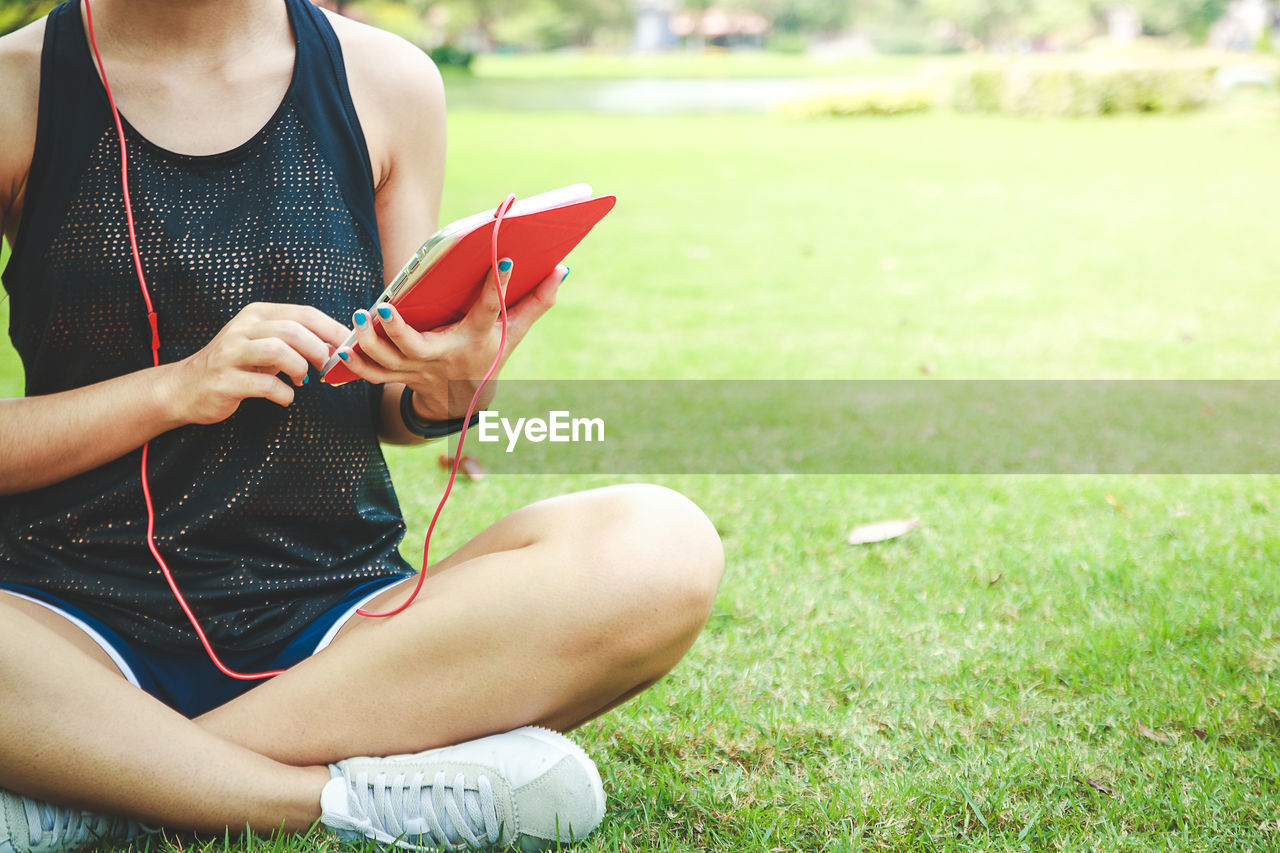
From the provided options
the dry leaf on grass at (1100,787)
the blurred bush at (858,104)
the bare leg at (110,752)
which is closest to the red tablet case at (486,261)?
the bare leg at (110,752)

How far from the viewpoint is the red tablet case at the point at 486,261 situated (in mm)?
1278

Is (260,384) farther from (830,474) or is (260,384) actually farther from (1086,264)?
(1086,264)

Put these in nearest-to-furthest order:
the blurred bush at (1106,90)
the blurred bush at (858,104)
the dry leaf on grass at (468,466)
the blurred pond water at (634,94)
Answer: the dry leaf on grass at (468,466), the blurred bush at (1106,90), the blurred bush at (858,104), the blurred pond water at (634,94)

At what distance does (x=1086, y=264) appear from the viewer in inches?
226

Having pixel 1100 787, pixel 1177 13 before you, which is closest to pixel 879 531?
pixel 1100 787

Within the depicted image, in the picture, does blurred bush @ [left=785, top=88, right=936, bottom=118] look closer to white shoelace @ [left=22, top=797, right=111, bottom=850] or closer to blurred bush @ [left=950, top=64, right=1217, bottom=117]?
blurred bush @ [left=950, top=64, right=1217, bottom=117]

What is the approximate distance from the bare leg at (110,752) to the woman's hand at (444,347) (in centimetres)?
44

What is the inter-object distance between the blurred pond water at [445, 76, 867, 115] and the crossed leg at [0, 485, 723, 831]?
1509cm

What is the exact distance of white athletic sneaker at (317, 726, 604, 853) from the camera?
136 cm

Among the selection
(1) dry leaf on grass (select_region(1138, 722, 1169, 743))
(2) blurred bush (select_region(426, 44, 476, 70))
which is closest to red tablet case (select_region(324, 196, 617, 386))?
(1) dry leaf on grass (select_region(1138, 722, 1169, 743))

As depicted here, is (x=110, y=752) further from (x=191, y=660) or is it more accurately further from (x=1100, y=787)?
(x=1100, y=787)

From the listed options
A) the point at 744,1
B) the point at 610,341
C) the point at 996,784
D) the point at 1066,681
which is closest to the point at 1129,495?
the point at 1066,681

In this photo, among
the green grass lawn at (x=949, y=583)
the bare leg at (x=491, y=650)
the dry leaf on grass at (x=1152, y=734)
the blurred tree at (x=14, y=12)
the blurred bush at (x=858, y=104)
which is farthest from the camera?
the blurred bush at (x=858, y=104)

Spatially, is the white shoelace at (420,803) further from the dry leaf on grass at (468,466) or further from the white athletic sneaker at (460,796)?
the dry leaf on grass at (468,466)
